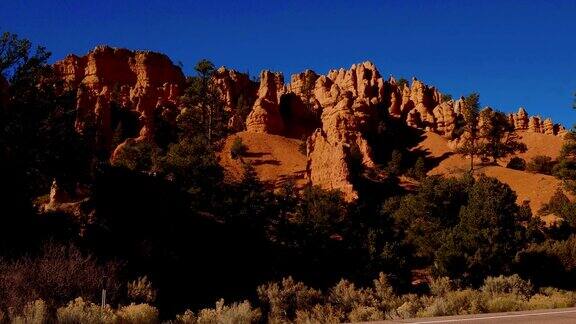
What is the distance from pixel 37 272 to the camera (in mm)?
14820

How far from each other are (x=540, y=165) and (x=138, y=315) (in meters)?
71.9

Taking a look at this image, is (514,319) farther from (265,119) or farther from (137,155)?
(265,119)

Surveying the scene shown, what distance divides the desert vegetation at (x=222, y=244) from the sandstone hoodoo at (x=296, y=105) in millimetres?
13095

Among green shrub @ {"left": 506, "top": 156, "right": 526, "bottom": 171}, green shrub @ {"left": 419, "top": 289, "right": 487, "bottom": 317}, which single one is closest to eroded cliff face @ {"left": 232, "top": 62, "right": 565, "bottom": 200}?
green shrub @ {"left": 506, "top": 156, "right": 526, "bottom": 171}

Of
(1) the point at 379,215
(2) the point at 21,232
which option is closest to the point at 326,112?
(1) the point at 379,215

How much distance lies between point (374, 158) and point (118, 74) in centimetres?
5412

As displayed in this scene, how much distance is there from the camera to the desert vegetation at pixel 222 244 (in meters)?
15.9

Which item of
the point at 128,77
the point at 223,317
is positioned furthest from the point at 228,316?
the point at 128,77

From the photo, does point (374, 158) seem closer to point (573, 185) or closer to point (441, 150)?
point (441, 150)

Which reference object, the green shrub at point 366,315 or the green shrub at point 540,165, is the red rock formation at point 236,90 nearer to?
the green shrub at point 540,165

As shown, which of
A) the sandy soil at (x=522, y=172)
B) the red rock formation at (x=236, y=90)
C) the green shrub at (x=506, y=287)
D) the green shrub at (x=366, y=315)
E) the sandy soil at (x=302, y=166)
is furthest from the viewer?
the red rock formation at (x=236, y=90)

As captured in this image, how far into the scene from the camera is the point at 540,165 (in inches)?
2948

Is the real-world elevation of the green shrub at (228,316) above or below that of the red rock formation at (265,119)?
below

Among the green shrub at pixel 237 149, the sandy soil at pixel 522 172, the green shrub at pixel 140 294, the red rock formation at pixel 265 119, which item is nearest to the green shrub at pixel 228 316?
the green shrub at pixel 140 294
